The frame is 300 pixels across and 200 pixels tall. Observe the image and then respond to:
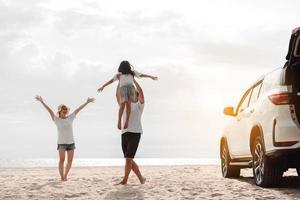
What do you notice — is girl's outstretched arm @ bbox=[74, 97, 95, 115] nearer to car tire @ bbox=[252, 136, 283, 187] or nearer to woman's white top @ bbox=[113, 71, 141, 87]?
woman's white top @ bbox=[113, 71, 141, 87]

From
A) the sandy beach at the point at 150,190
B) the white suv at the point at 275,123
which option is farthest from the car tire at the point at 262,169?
the sandy beach at the point at 150,190

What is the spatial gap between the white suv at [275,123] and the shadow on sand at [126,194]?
2048 millimetres

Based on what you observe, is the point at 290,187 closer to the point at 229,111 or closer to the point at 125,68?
the point at 229,111

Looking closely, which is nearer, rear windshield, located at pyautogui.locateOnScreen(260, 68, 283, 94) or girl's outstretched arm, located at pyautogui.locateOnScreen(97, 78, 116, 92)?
rear windshield, located at pyautogui.locateOnScreen(260, 68, 283, 94)

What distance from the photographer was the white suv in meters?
8.90

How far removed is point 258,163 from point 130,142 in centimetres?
218

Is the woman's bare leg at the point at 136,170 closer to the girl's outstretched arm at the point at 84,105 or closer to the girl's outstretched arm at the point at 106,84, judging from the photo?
the girl's outstretched arm at the point at 106,84

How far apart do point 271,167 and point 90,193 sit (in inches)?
114

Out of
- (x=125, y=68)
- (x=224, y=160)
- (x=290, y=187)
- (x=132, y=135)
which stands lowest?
(x=290, y=187)

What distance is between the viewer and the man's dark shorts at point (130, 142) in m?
10.2

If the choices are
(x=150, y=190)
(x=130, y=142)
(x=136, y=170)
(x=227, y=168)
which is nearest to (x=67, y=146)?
(x=136, y=170)

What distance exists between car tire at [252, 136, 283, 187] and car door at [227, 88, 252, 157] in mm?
778

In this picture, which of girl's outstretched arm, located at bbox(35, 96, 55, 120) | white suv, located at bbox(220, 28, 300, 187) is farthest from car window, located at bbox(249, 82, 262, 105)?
girl's outstretched arm, located at bbox(35, 96, 55, 120)

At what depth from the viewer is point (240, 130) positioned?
11398mm
